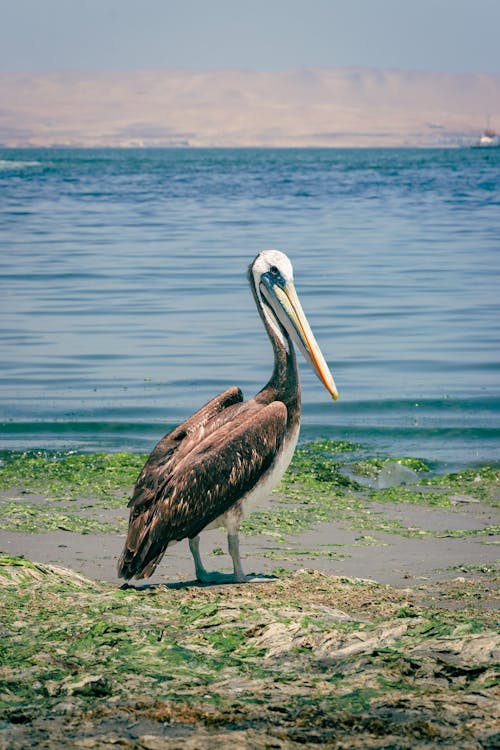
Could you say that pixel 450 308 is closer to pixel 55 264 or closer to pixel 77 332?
pixel 77 332

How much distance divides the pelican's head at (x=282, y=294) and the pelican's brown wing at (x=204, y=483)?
625mm

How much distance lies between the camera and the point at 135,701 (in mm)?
4309

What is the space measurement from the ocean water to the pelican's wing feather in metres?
4.90

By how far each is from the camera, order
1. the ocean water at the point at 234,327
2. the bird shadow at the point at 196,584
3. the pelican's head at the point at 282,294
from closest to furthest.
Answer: the bird shadow at the point at 196,584 → the pelican's head at the point at 282,294 → the ocean water at the point at 234,327

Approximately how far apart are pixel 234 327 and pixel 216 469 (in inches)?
493

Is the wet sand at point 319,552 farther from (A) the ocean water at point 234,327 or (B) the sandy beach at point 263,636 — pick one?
(A) the ocean water at point 234,327

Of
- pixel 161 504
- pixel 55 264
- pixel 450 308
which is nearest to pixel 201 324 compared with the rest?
pixel 450 308

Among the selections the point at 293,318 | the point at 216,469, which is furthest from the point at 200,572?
the point at 293,318

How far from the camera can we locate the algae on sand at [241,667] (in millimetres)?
3994

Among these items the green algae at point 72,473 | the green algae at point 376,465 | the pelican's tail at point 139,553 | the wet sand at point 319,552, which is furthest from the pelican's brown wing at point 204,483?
the green algae at point 376,465

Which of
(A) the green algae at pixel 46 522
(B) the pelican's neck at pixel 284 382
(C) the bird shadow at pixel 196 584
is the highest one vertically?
(B) the pelican's neck at pixel 284 382

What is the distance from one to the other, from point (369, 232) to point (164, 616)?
106 ft

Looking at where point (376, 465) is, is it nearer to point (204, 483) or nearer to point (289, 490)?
point (289, 490)

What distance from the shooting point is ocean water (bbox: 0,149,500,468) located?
1291 centimetres
